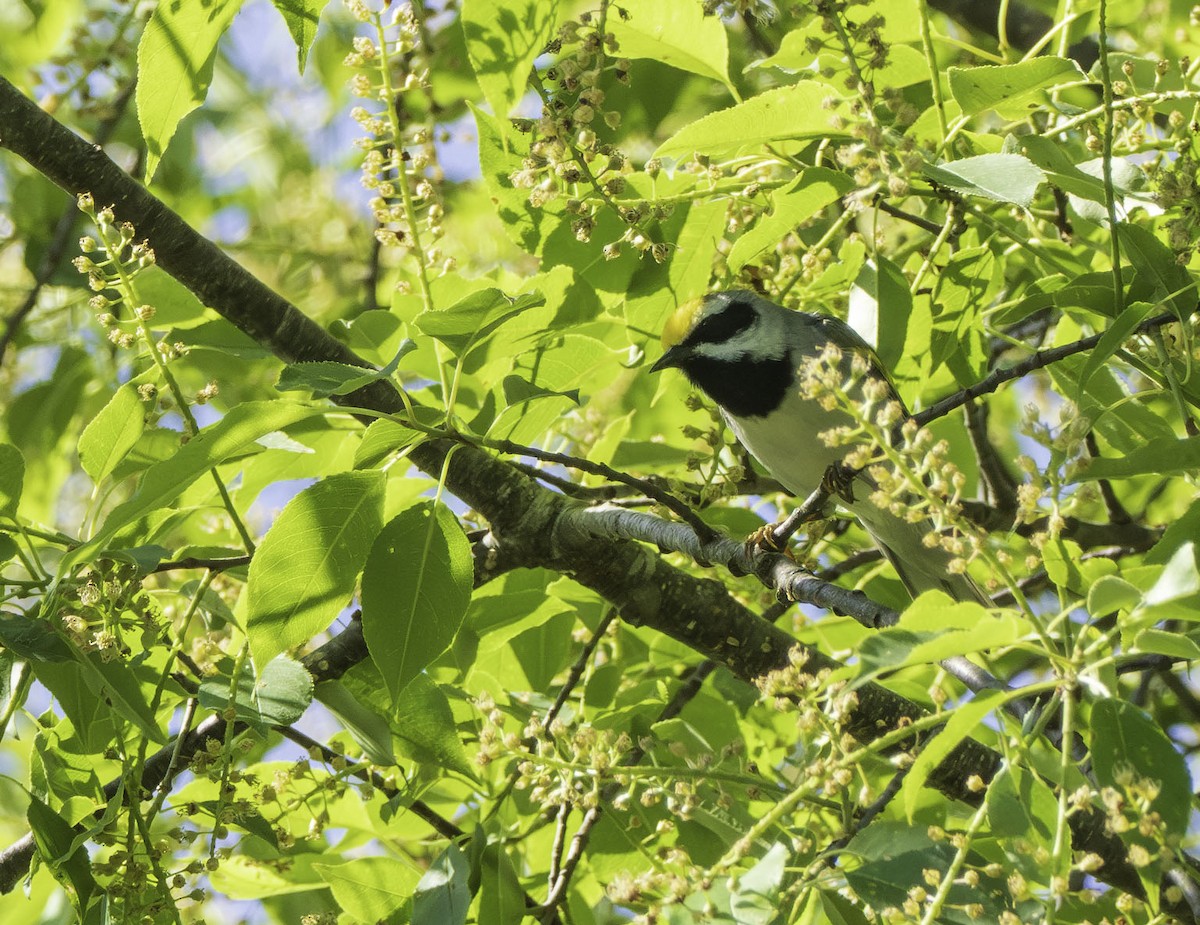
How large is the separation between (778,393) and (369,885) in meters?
1.48

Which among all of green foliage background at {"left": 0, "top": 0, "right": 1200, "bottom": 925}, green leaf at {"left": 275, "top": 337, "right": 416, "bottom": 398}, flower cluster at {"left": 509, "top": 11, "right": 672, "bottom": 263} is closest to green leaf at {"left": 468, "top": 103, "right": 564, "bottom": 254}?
green foliage background at {"left": 0, "top": 0, "right": 1200, "bottom": 925}

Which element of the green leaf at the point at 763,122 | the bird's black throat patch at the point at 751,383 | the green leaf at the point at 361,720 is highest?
the green leaf at the point at 763,122

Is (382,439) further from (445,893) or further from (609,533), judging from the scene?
(445,893)

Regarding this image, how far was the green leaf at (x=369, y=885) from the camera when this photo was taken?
195 cm

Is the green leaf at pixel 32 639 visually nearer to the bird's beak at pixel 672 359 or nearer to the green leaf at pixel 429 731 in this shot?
the green leaf at pixel 429 731

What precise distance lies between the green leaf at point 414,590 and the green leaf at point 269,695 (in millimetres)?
184

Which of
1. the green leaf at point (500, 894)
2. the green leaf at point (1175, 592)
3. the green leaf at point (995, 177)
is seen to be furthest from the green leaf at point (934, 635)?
the green leaf at point (500, 894)

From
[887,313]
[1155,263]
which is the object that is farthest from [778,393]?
[1155,263]

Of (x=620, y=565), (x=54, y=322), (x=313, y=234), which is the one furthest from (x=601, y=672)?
(x=313, y=234)

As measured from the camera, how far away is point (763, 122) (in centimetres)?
174

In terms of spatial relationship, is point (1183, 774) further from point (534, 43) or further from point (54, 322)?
point (54, 322)

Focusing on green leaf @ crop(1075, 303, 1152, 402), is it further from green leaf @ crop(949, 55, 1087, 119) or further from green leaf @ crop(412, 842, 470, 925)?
green leaf @ crop(412, 842, 470, 925)

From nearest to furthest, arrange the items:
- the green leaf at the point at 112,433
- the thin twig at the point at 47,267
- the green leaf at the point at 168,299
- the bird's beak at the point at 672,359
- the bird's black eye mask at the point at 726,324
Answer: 1. the green leaf at the point at 112,433
2. the green leaf at the point at 168,299
3. the bird's beak at the point at 672,359
4. the bird's black eye mask at the point at 726,324
5. the thin twig at the point at 47,267

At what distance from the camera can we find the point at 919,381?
224cm
